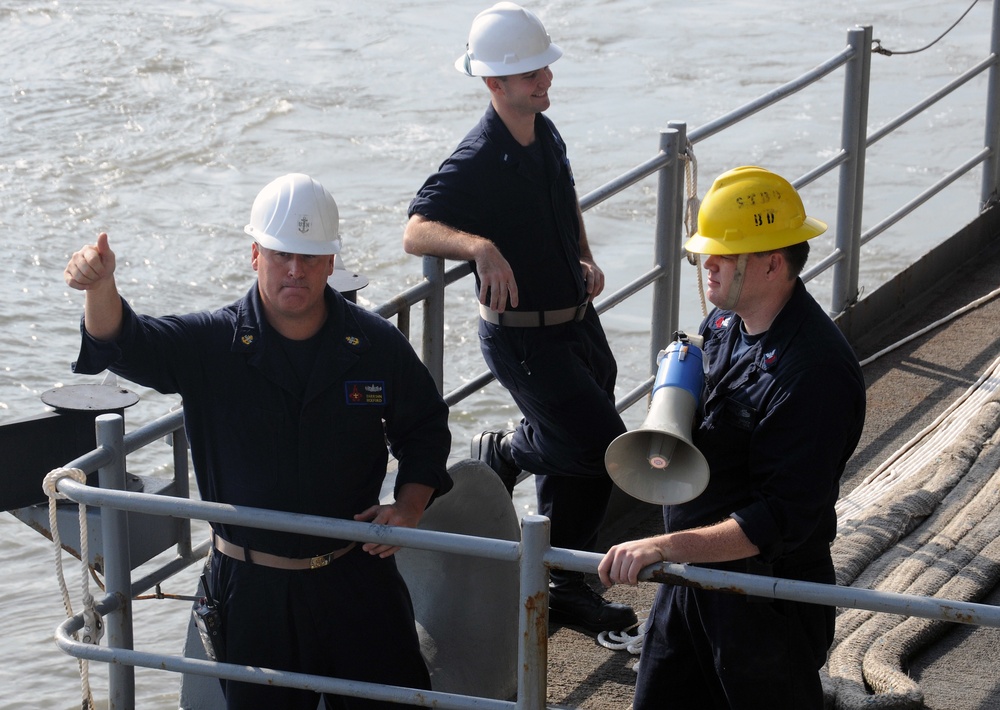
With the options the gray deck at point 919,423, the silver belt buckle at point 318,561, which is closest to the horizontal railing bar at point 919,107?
the gray deck at point 919,423

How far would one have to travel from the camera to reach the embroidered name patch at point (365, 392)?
10.2 feet

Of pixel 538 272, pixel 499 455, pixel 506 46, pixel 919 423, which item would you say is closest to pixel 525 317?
pixel 538 272

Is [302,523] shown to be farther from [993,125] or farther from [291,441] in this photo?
[993,125]

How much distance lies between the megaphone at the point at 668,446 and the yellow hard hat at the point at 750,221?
244 millimetres

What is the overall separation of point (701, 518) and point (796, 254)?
60 centimetres

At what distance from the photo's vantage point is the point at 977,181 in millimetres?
17547

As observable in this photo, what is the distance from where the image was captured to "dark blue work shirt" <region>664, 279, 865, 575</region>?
2.65 m

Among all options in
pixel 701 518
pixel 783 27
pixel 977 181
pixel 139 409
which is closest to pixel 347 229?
pixel 139 409

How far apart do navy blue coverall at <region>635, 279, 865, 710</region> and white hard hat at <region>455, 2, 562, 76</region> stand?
3.77 ft

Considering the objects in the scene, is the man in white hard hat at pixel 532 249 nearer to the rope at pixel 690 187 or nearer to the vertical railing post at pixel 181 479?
the rope at pixel 690 187

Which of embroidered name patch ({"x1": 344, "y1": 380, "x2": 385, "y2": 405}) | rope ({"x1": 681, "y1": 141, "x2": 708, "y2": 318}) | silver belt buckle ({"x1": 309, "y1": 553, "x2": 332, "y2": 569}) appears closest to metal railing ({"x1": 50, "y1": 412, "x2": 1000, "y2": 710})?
silver belt buckle ({"x1": 309, "y1": 553, "x2": 332, "y2": 569})

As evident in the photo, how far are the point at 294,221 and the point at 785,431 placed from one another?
1210mm

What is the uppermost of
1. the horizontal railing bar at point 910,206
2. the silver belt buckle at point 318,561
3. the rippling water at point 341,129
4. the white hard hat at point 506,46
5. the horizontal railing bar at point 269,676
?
the white hard hat at point 506,46

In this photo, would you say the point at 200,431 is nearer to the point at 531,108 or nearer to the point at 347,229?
the point at 531,108
